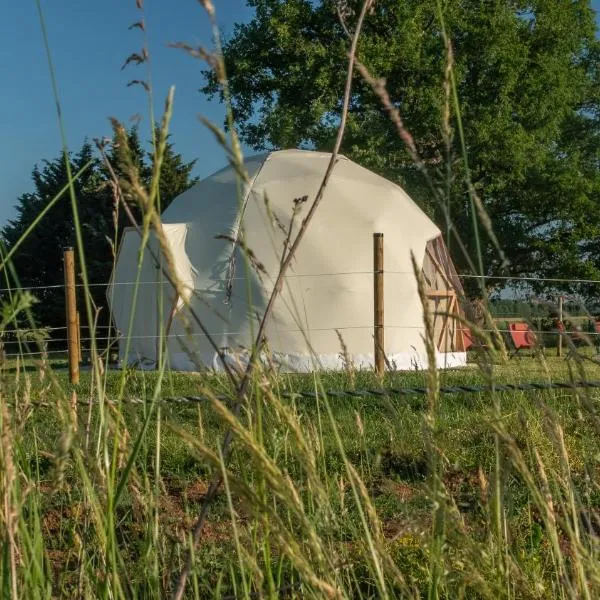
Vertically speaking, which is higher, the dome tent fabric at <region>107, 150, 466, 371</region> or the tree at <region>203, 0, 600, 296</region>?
the tree at <region>203, 0, 600, 296</region>

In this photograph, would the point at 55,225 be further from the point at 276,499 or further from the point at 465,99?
the point at 276,499

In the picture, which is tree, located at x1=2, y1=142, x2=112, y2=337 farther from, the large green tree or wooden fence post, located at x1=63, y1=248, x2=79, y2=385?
wooden fence post, located at x1=63, y1=248, x2=79, y2=385

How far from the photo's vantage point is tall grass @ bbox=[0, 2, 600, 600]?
2.78 ft

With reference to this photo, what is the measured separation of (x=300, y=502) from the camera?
819 mm

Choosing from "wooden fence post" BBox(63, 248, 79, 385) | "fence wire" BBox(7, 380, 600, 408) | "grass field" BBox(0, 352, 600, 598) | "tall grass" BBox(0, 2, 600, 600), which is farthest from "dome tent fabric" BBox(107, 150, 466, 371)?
"fence wire" BBox(7, 380, 600, 408)

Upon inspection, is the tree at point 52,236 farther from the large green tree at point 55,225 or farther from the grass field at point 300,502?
the grass field at point 300,502

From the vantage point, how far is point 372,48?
20.0 metres

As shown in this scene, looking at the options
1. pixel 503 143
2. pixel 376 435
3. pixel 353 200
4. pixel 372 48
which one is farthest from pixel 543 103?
pixel 376 435

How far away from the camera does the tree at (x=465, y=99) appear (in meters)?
20.3

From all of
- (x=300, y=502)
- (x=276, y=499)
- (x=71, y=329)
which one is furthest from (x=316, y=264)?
(x=300, y=502)

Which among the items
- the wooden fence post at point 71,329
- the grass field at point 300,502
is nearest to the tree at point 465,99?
the wooden fence post at point 71,329

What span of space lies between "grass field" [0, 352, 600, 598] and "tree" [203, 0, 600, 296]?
52.6 feet

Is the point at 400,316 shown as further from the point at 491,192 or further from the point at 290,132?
the point at 491,192

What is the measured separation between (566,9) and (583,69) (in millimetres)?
2041
